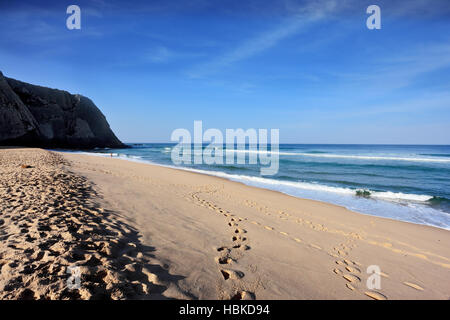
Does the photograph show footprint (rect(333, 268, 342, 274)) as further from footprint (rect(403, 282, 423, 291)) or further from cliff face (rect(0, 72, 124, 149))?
cliff face (rect(0, 72, 124, 149))

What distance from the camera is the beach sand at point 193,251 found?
8.12ft

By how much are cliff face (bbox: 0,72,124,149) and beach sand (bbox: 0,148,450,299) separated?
36.2m

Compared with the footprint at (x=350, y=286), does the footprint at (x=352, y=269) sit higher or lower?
lower

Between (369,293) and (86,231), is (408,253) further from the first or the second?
(86,231)

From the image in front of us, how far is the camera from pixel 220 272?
10.1 feet

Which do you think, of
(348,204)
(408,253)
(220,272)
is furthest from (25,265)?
(348,204)

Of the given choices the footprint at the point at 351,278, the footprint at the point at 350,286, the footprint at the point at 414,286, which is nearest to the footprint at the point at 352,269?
the footprint at the point at 351,278

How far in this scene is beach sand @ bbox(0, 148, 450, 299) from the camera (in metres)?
2.47

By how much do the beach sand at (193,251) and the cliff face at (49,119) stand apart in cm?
3618

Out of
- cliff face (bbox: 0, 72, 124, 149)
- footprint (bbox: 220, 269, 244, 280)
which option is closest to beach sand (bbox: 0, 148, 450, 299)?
footprint (bbox: 220, 269, 244, 280)

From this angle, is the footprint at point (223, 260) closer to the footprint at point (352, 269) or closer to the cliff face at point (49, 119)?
the footprint at point (352, 269)

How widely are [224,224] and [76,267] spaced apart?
3.39m
